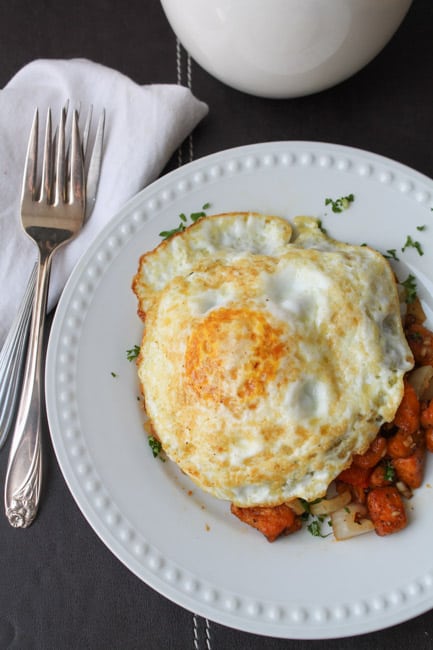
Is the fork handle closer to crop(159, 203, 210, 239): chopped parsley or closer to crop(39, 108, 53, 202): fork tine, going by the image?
crop(39, 108, 53, 202): fork tine

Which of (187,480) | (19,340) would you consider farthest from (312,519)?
(19,340)

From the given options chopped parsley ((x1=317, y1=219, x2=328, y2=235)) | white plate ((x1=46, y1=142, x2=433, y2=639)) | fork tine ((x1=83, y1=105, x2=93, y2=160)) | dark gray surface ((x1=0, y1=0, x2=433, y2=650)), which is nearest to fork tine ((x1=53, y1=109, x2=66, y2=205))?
fork tine ((x1=83, y1=105, x2=93, y2=160))

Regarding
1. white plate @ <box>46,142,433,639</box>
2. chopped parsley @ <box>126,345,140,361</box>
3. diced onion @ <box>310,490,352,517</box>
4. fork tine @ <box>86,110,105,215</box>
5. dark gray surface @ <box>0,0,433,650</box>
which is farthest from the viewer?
fork tine @ <box>86,110,105,215</box>

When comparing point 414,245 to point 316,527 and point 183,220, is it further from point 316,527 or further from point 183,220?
point 316,527

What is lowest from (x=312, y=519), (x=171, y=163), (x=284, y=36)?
(x=312, y=519)

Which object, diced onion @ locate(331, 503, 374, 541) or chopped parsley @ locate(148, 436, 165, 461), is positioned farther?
chopped parsley @ locate(148, 436, 165, 461)

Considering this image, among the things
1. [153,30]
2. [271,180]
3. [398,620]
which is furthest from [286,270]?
[153,30]
